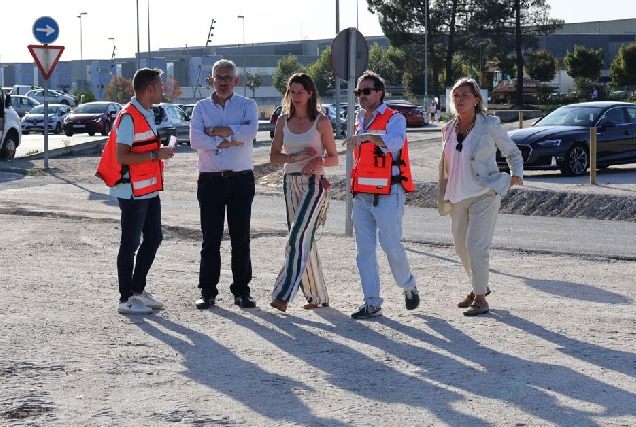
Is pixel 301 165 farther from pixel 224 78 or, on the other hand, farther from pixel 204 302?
pixel 204 302

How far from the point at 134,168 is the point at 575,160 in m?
14.6

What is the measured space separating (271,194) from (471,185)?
1186cm

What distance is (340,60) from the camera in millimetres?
13656

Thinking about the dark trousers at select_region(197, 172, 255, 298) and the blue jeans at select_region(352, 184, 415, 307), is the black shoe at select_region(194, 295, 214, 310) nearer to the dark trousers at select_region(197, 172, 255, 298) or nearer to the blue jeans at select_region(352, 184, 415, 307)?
the dark trousers at select_region(197, 172, 255, 298)

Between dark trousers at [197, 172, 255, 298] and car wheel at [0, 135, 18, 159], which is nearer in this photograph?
dark trousers at [197, 172, 255, 298]

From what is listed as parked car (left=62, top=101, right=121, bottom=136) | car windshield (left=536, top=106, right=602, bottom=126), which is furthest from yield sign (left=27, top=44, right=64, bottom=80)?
parked car (left=62, top=101, right=121, bottom=136)

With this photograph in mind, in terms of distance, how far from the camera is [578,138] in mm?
21984

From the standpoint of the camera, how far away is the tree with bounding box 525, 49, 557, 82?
95562mm

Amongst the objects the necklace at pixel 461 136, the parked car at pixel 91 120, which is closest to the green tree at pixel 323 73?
the parked car at pixel 91 120

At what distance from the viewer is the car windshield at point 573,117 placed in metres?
22.8

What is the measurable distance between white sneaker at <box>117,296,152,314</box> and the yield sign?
15501 millimetres

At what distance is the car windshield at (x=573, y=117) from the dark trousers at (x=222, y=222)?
48.7 feet

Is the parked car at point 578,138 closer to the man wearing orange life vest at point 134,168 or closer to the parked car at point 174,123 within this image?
the man wearing orange life vest at point 134,168

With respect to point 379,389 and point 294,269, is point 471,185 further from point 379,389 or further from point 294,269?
point 379,389
